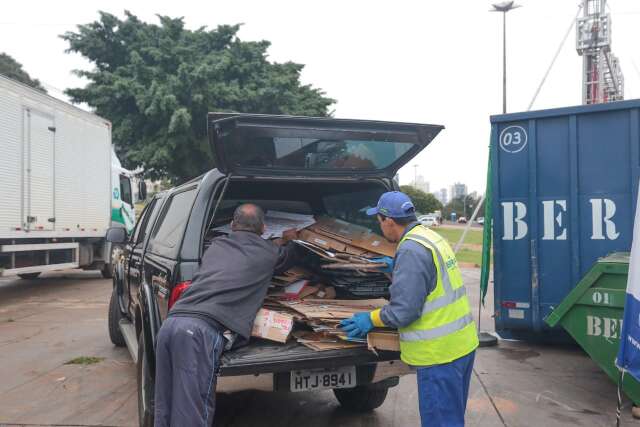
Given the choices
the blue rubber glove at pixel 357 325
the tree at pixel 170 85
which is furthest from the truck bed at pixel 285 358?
the tree at pixel 170 85

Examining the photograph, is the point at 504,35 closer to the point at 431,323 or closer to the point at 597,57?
the point at 597,57

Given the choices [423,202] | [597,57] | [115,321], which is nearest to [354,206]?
[115,321]

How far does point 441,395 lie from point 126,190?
13.3m

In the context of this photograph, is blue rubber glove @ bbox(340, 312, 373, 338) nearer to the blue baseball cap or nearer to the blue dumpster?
the blue baseball cap

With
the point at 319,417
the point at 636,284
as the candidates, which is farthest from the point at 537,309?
the point at 319,417

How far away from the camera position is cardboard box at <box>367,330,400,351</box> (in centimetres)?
301

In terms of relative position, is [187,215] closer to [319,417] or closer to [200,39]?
[319,417]

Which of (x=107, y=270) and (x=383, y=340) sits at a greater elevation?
(x=383, y=340)

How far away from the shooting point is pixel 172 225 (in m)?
3.98

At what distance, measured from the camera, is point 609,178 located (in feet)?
18.0

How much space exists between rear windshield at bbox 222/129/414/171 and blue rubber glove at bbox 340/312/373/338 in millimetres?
1157

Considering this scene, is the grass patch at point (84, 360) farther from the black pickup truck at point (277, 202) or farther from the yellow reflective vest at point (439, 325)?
the yellow reflective vest at point (439, 325)

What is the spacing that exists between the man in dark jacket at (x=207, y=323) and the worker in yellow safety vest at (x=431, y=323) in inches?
26.0

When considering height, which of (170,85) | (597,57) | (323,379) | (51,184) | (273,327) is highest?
(597,57)
